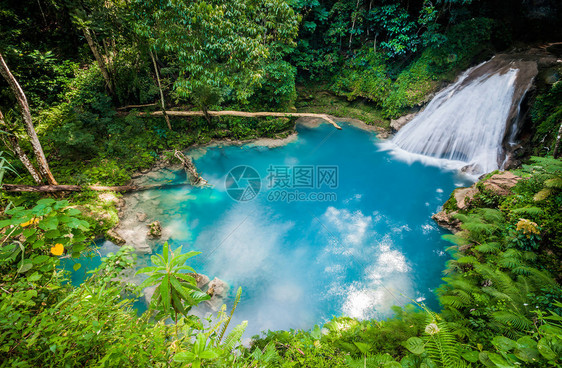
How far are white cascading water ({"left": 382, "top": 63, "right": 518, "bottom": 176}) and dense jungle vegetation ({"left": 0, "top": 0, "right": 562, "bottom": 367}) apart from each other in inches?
35.6

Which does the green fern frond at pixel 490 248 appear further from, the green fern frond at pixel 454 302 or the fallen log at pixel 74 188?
the fallen log at pixel 74 188

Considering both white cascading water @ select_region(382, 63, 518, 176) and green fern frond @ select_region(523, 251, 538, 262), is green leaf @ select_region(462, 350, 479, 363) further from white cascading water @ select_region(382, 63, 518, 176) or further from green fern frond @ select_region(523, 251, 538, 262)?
white cascading water @ select_region(382, 63, 518, 176)

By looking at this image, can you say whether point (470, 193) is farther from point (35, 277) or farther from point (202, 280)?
point (35, 277)

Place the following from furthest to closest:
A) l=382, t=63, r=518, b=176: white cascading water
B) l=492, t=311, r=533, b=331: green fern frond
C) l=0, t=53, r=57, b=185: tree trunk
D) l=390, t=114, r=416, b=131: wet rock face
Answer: l=390, t=114, r=416, b=131: wet rock face < l=382, t=63, r=518, b=176: white cascading water < l=0, t=53, r=57, b=185: tree trunk < l=492, t=311, r=533, b=331: green fern frond

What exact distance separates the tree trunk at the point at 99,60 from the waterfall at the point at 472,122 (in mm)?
12491

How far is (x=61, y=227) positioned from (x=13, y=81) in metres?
5.66

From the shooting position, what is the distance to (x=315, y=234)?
6.57 m

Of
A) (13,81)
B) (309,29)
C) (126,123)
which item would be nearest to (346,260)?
(13,81)

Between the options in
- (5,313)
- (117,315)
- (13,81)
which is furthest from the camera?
(13,81)

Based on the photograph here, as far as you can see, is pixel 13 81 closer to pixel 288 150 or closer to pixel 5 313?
pixel 5 313

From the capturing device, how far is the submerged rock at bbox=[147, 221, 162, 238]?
5925 millimetres

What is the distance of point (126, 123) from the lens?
30.0 feet

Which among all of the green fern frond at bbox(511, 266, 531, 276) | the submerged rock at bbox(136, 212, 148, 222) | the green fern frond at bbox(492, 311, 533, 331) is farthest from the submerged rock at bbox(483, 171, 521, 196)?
the submerged rock at bbox(136, 212, 148, 222)

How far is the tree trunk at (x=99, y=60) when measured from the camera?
7.38m
